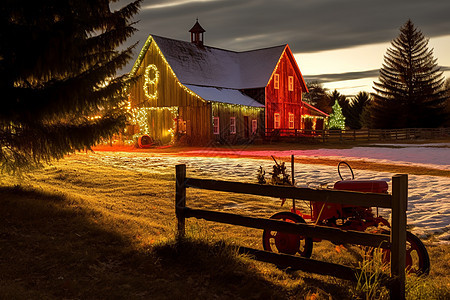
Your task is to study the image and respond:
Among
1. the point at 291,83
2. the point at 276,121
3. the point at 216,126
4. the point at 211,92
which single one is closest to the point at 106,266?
the point at 216,126

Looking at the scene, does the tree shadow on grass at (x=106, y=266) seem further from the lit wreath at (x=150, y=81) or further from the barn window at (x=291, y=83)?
the barn window at (x=291, y=83)

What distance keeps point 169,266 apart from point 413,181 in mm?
10992

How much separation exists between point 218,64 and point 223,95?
18.3ft

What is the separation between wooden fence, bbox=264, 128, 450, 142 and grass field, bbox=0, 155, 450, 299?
31.9 meters

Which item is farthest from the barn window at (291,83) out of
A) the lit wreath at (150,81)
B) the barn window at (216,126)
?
the lit wreath at (150,81)

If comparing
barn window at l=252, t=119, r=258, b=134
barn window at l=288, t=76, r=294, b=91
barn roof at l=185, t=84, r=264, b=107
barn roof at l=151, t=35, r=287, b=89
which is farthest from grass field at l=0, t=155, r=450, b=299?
barn window at l=288, t=76, r=294, b=91

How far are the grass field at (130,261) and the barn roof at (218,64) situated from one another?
1111 inches

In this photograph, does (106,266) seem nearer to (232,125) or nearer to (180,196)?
(180,196)

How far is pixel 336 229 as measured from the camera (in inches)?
210

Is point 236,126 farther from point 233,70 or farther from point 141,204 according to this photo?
point 141,204

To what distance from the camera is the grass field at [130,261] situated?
5.11 meters

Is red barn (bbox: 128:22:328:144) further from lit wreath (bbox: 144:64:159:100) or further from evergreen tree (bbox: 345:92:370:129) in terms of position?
evergreen tree (bbox: 345:92:370:129)

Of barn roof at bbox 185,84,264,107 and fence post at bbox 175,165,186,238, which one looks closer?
fence post at bbox 175,165,186,238

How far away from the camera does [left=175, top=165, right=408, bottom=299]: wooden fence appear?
4.91m
